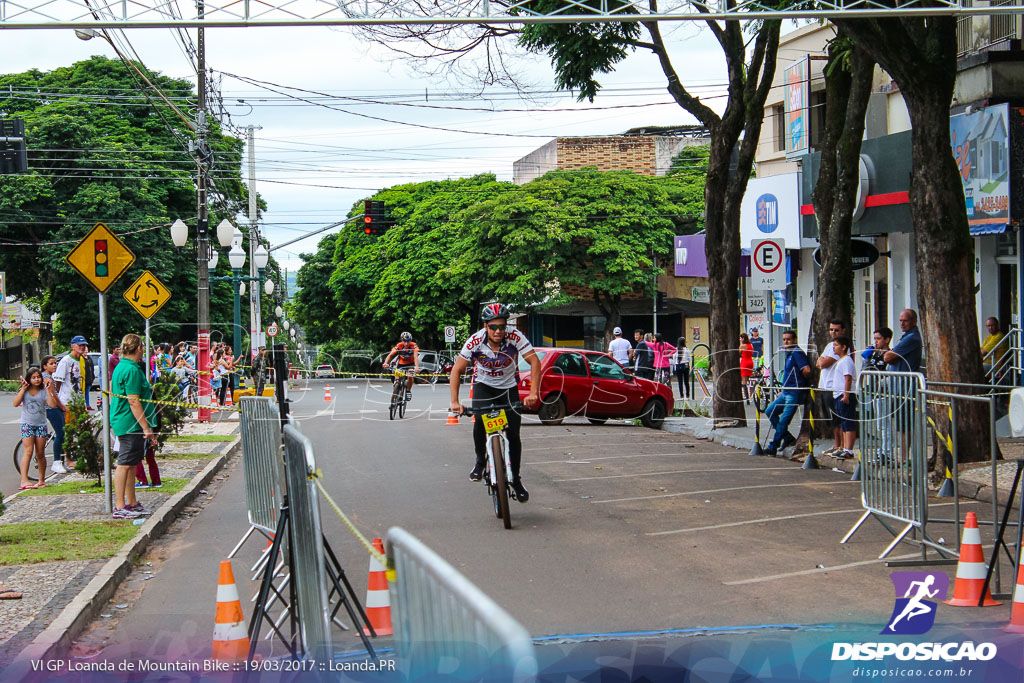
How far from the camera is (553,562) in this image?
8.67 m

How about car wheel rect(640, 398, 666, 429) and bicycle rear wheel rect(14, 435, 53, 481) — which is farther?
car wheel rect(640, 398, 666, 429)

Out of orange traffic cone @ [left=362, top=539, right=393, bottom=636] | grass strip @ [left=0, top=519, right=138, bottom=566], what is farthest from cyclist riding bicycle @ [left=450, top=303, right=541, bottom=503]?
orange traffic cone @ [left=362, top=539, right=393, bottom=636]

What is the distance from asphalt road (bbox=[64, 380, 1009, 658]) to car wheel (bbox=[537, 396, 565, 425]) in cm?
515

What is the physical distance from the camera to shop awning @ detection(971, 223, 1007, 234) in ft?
53.6

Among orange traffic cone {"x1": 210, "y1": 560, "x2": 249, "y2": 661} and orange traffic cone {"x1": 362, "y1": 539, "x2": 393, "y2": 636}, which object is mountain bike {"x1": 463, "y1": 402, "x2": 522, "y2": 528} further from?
orange traffic cone {"x1": 210, "y1": 560, "x2": 249, "y2": 661}

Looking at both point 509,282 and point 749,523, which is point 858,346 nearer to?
point 749,523

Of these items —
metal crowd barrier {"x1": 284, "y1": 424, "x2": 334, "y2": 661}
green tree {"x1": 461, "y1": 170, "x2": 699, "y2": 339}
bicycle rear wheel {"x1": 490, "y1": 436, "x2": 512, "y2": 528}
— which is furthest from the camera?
green tree {"x1": 461, "y1": 170, "x2": 699, "y2": 339}

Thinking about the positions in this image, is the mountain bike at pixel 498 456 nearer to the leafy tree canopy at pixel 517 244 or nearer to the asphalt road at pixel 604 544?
the asphalt road at pixel 604 544

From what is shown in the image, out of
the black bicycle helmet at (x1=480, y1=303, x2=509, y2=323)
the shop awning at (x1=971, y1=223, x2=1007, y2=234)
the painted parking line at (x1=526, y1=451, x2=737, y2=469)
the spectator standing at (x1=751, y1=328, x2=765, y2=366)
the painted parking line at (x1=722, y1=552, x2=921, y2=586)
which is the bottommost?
the painted parking line at (x1=526, y1=451, x2=737, y2=469)

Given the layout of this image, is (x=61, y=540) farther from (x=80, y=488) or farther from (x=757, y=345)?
(x=757, y=345)

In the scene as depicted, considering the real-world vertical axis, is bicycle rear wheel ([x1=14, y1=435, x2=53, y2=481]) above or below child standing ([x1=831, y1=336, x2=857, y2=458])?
below

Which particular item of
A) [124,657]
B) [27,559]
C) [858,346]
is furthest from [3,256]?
[124,657]

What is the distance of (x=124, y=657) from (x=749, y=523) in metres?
5.85

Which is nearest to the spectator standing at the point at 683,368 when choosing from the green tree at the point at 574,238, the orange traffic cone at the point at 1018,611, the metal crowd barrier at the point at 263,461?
the green tree at the point at 574,238
